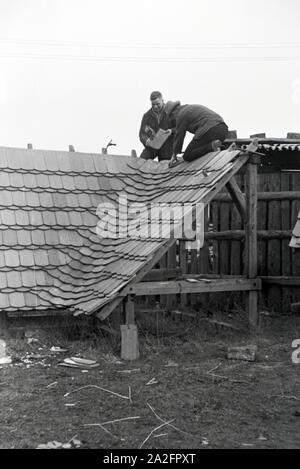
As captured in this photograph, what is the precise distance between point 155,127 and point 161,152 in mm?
613

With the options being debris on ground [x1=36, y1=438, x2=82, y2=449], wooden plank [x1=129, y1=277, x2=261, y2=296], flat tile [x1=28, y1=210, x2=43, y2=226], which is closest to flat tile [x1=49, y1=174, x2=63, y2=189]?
flat tile [x1=28, y1=210, x2=43, y2=226]

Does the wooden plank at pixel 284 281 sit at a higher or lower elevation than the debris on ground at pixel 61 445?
higher

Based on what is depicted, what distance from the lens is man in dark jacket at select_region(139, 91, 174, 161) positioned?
10508 millimetres

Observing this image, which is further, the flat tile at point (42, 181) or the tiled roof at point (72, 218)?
the flat tile at point (42, 181)

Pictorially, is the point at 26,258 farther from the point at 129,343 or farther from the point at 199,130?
the point at 199,130

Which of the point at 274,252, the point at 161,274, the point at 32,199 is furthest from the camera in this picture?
the point at 274,252

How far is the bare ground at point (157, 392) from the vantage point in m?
4.80

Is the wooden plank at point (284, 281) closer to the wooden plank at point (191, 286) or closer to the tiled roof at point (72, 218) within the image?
the wooden plank at point (191, 286)

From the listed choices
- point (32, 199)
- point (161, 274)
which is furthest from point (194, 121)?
point (32, 199)

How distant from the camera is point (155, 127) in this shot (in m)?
10.9

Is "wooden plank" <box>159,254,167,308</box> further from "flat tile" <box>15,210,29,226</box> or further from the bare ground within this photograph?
"flat tile" <box>15,210,29,226</box>

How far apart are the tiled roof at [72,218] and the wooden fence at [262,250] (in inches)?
57.4

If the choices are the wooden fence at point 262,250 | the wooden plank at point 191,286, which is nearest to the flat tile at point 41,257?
the wooden plank at point 191,286

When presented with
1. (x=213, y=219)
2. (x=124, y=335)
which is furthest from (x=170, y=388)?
(x=213, y=219)
